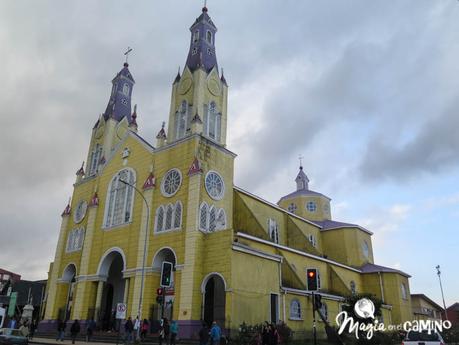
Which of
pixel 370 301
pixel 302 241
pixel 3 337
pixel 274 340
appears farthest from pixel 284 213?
pixel 3 337

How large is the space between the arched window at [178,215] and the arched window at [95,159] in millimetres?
15660

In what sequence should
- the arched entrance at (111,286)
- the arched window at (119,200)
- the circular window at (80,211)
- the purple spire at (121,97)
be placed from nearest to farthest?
the arched entrance at (111,286) → the arched window at (119,200) → the circular window at (80,211) → the purple spire at (121,97)

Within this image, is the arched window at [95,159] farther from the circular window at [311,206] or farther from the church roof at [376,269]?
the church roof at [376,269]

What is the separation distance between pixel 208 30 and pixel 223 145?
41.8 ft

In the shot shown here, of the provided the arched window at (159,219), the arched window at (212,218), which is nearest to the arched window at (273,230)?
the arched window at (212,218)

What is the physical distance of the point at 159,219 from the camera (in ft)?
98.5

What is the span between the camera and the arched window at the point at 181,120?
111 ft

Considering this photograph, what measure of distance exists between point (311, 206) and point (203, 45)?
25533 mm

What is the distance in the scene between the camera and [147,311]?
27.5 meters

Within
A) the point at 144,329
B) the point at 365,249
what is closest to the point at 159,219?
the point at 144,329

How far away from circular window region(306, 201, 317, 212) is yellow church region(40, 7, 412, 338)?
5712 mm

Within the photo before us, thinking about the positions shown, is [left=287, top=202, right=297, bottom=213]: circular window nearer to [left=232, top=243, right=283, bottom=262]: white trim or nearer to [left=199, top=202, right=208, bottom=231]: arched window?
[left=232, top=243, right=283, bottom=262]: white trim

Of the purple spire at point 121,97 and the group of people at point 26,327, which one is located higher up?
the purple spire at point 121,97

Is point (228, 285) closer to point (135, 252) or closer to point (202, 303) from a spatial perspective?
point (202, 303)
